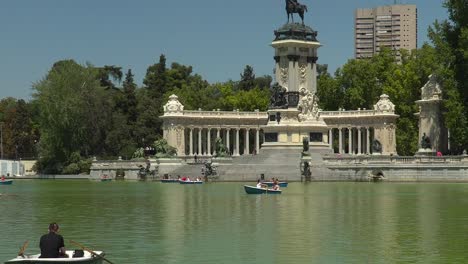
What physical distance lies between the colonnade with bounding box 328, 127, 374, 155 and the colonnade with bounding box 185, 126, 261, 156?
33.9 feet

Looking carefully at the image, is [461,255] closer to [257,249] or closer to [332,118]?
[257,249]

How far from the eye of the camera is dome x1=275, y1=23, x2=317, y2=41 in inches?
4254

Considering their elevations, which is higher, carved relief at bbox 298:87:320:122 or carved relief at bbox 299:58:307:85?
carved relief at bbox 299:58:307:85

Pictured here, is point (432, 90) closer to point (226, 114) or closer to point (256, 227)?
point (226, 114)

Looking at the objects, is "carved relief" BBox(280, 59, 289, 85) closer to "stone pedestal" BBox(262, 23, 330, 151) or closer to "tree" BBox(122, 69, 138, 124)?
"stone pedestal" BBox(262, 23, 330, 151)

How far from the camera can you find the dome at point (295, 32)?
10806 centimetres

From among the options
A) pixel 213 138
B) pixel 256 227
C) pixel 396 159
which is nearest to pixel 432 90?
pixel 396 159

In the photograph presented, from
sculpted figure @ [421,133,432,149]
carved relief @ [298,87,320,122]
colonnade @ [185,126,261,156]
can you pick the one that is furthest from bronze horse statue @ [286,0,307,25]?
colonnade @ [185,126,261,156]

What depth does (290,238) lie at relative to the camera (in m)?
35.3

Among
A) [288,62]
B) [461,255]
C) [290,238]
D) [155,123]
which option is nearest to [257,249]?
[290,238]

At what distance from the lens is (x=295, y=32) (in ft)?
355

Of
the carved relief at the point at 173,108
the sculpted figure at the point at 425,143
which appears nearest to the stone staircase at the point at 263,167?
the sculpted figure at the point at 425,143

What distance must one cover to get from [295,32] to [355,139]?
2347 cm

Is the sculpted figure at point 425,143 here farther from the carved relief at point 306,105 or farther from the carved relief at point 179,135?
the carved relief at point 179,135
